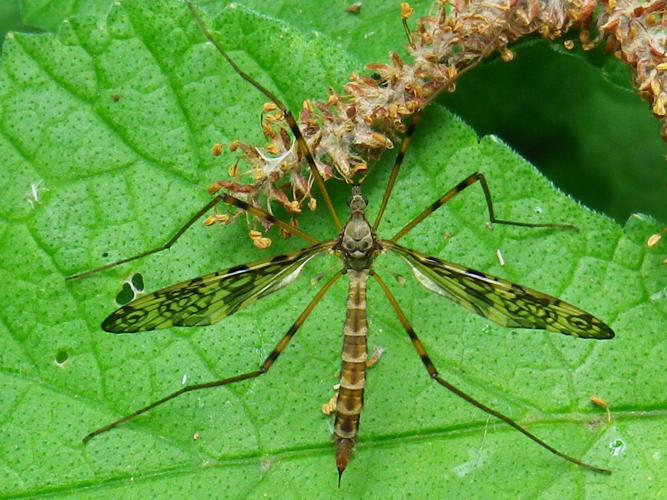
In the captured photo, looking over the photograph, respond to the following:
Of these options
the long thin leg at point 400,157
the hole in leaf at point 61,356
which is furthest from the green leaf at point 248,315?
the long thin leg at point 400,157

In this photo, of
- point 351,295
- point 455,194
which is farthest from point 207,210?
point 455,194

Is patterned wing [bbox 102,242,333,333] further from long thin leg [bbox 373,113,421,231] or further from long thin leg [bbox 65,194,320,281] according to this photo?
long thin leg [bbox 373,113,421,231]

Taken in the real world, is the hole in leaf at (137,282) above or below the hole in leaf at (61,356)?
above

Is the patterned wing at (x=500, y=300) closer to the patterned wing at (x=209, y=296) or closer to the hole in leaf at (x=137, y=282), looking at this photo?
the patterned wing at (x=209, y=296)

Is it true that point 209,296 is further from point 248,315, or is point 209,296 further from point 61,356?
point 61,356

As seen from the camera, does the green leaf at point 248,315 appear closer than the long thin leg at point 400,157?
Yes

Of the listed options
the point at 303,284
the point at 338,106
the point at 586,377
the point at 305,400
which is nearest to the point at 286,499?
the point at 305,400
